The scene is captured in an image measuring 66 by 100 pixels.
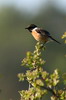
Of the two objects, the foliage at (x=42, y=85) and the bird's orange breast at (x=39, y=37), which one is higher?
the bird's orange breast at (x=39, y=37)

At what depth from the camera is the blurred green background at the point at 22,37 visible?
43.8m

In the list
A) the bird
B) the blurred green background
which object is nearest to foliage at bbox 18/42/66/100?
the bird

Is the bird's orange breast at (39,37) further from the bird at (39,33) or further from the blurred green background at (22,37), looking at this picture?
the blurred green background at (22,37)

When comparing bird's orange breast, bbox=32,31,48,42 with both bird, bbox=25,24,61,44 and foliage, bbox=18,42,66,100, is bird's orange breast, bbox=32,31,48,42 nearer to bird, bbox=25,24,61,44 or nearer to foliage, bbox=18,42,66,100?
bird, bbox=25,24,61,44

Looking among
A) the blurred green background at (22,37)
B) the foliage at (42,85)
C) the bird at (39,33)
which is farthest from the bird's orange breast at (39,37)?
the blurred green background at (22,37)

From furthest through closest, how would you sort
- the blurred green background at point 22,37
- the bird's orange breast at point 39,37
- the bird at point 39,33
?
the blurred green background at point 22,37 < the bird at point 39,33 < the bird's orange breast at point 39,37

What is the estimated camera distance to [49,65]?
45344mm

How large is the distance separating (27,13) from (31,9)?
0.54 m

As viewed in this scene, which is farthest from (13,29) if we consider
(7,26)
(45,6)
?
(45,6)

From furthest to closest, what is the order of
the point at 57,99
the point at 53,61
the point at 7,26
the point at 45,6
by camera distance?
the point at 45,6
the point at 7,26
the point at 53,61
the point at 57,99

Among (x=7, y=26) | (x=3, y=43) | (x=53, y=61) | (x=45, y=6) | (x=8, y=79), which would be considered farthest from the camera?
A: (x=45, y=6)

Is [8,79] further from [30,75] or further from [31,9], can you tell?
[30,75]

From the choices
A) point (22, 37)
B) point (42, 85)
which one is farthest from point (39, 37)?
point (22, 37)

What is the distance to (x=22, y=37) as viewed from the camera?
5284 cm
